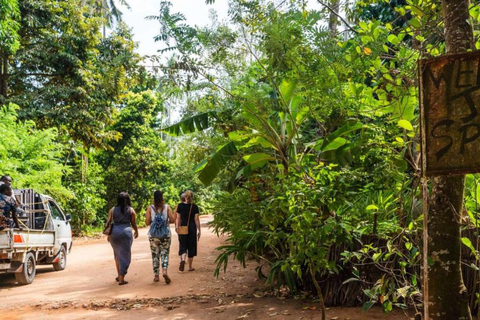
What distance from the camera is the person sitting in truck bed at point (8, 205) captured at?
9.63 meters

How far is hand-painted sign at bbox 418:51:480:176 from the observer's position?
9.25ft

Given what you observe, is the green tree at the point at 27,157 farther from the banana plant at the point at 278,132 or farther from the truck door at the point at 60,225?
the banana plant at the point at 278,132

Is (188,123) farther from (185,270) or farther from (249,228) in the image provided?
(185,270)

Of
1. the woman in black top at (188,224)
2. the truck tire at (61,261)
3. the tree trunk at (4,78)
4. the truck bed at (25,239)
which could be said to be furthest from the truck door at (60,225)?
the tree trunk at (4,78)

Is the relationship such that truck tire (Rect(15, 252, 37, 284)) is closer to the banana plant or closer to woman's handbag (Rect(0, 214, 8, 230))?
woman's handbag (Rect(0, 214, 8, 230))

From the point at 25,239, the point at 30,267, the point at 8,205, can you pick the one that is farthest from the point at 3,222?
the point at 30,267

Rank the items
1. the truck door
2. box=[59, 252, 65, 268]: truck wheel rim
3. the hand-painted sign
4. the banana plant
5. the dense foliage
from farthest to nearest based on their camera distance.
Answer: box=[59, 252, 65, 268]: truck wheel rim, the truck door, the banana plant, the dense foliage, the hand-painted sign

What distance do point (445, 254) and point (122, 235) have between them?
7861mm

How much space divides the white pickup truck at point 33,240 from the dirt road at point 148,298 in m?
0.38

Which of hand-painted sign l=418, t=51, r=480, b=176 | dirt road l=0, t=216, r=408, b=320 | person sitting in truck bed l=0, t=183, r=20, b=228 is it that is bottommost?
dirt road l=0, t=216, r=408, b=320

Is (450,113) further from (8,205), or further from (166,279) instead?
(8,205)

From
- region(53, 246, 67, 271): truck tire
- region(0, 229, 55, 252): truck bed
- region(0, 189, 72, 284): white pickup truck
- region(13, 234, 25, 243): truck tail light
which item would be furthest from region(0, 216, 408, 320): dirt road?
region(13, 234, 25, 243): truck tail light

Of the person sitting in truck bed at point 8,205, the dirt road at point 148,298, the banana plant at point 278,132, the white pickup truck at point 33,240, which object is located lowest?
the dirt road at point 148,298

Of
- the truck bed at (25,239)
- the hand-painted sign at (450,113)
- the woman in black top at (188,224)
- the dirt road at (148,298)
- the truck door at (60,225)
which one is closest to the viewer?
the hand-painted sign at (450,113)
